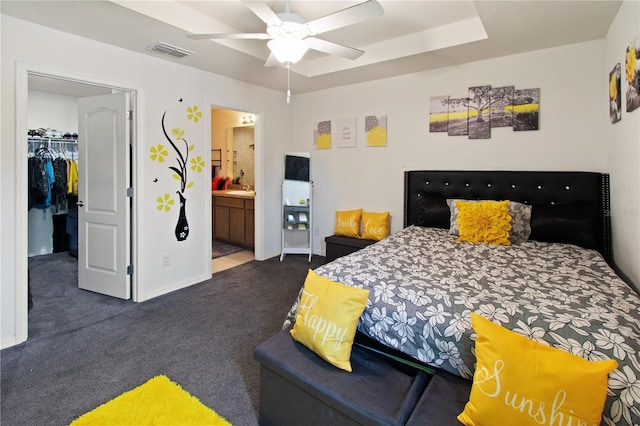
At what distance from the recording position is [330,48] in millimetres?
2473

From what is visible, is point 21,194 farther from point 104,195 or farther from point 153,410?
point 153,410

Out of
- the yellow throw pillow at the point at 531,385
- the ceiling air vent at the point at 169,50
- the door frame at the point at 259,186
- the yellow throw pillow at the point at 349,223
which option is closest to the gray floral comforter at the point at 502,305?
the yellow throw pillow at the point at 531,385

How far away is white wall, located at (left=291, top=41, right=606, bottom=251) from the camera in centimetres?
310

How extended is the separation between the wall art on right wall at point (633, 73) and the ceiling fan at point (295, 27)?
147 centimetres

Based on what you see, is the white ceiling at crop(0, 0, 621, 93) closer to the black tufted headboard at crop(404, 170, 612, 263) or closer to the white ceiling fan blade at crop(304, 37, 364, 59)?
the white ceiling fan blade at crop(304, 37, 364, 59)

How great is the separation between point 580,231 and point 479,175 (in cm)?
105

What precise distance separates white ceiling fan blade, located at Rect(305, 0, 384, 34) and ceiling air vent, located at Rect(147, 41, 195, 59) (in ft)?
5.25

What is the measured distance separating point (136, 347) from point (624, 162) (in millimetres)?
3722

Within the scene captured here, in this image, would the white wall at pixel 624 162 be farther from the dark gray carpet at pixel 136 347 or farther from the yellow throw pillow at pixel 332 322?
the dark gray carpet at pixel 136 347

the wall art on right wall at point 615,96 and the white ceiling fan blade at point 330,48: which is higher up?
the white ceiling fan blade at point 330,48

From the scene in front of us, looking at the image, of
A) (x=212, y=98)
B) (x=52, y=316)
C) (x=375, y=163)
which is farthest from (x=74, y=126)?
(x=375, y=163)

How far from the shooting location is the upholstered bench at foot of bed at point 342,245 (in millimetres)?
4094

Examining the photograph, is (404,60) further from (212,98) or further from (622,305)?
(622,305)

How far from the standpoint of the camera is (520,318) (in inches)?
55.9
